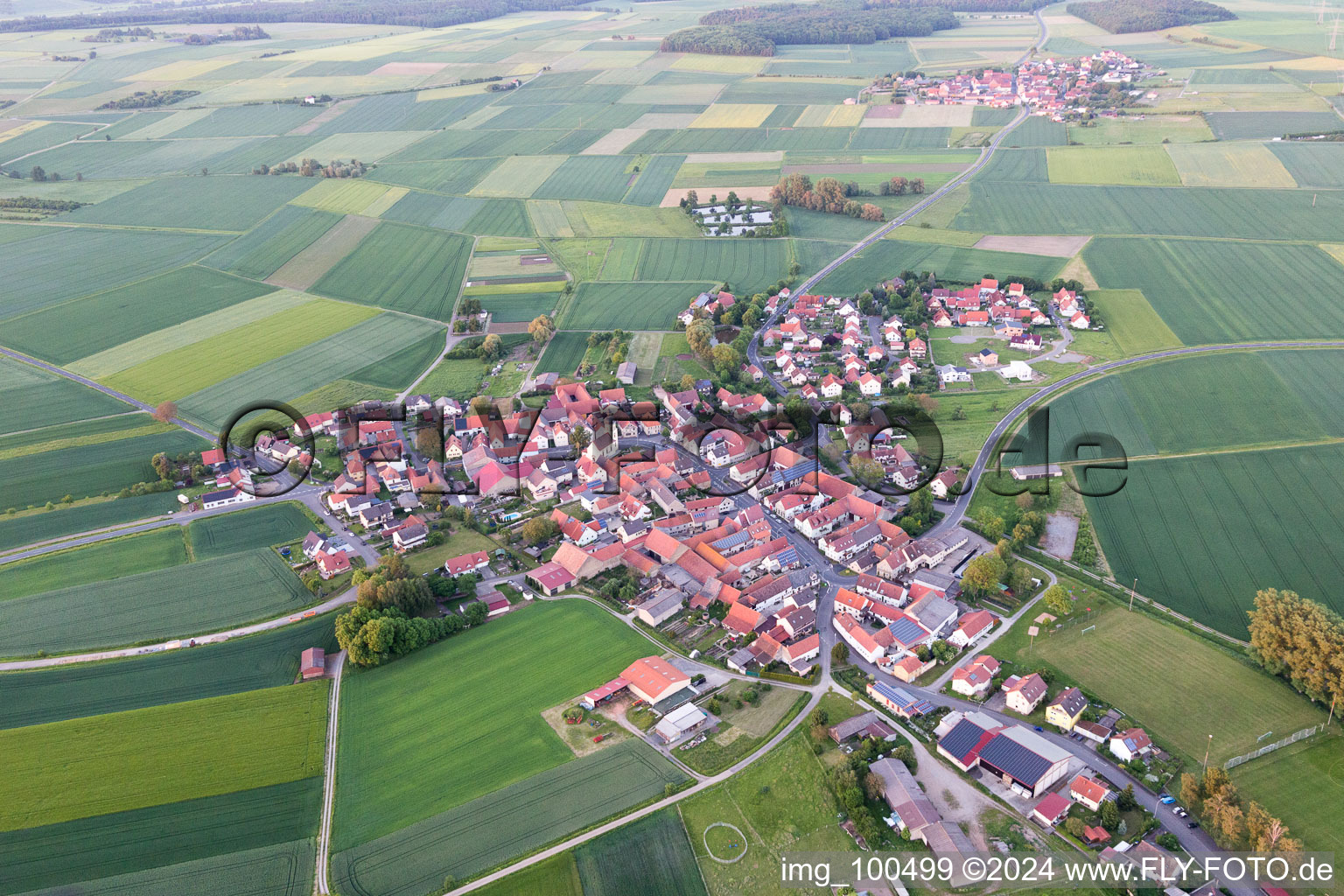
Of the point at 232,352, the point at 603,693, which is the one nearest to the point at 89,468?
the point at 232,352

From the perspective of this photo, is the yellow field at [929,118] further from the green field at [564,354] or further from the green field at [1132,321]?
the green field at [564,354]

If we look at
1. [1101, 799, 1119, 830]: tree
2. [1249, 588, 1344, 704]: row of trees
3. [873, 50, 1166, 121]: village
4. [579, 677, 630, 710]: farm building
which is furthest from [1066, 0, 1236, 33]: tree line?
[579, 677, 630, 710]: farm building

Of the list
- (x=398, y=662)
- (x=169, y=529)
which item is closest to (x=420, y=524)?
(x=398, y=662)

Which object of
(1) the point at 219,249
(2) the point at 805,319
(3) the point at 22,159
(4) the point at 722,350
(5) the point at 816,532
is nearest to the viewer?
(5) the point at 816,532

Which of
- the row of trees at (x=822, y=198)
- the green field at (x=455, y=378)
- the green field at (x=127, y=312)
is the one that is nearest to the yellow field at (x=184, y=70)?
the green field at (x=127, y=312)

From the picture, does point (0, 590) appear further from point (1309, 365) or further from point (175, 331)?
point (1309, 365)

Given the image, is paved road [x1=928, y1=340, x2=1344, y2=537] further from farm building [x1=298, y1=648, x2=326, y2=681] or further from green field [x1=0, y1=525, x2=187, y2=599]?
green field [x1=0, y1=525, x2=187, y2=599]
